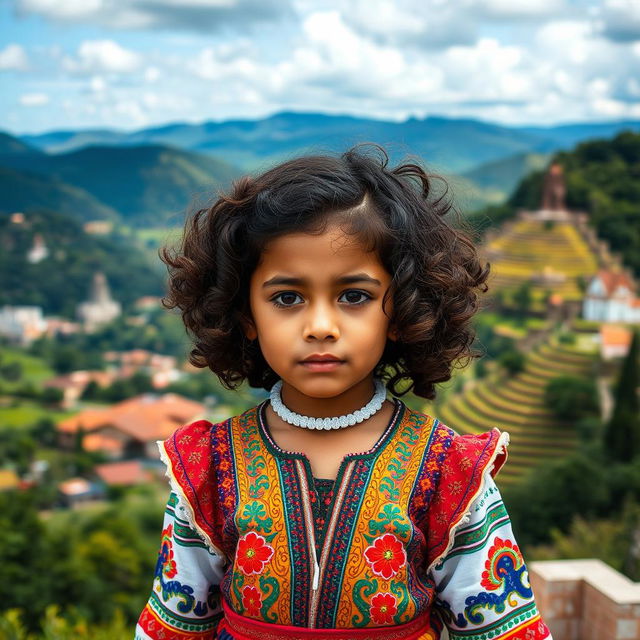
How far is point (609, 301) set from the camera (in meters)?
32.8

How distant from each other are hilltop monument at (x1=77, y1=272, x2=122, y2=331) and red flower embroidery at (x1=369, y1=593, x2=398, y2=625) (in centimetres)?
5180

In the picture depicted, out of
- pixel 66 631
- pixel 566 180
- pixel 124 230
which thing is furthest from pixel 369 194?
pixel 124 230

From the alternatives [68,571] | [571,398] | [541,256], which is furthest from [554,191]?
[68,571]

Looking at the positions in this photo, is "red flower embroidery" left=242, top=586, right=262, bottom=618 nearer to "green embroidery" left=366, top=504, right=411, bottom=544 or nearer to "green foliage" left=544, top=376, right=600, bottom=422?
"green embroidery" left=366, top=504, right=411, bottom=544

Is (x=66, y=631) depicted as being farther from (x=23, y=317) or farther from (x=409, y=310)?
(x=23, y=317)

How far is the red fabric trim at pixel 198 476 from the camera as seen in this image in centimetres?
111

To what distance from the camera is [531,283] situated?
3456cm

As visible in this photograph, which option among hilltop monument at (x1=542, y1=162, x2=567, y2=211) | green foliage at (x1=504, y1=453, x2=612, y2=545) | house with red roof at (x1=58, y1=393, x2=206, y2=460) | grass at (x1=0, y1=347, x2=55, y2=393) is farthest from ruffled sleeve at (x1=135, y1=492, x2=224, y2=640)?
hilltop monument at (x1=542, y1=162, x2=567, y2=211)

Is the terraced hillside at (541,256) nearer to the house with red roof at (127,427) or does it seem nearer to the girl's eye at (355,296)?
the house with red roof at (127,427)

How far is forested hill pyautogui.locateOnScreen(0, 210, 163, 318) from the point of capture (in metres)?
52.0

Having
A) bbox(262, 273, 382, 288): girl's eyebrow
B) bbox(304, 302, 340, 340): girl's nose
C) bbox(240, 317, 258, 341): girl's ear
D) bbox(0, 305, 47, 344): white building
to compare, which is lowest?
bbox(0, 305, 47, 344): white building

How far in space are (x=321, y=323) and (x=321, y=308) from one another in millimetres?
22

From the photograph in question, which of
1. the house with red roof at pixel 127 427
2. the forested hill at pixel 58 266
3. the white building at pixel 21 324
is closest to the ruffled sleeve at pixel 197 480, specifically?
the house with red roof at pixel 127 427

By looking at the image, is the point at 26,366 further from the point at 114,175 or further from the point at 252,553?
the point at 252,553
